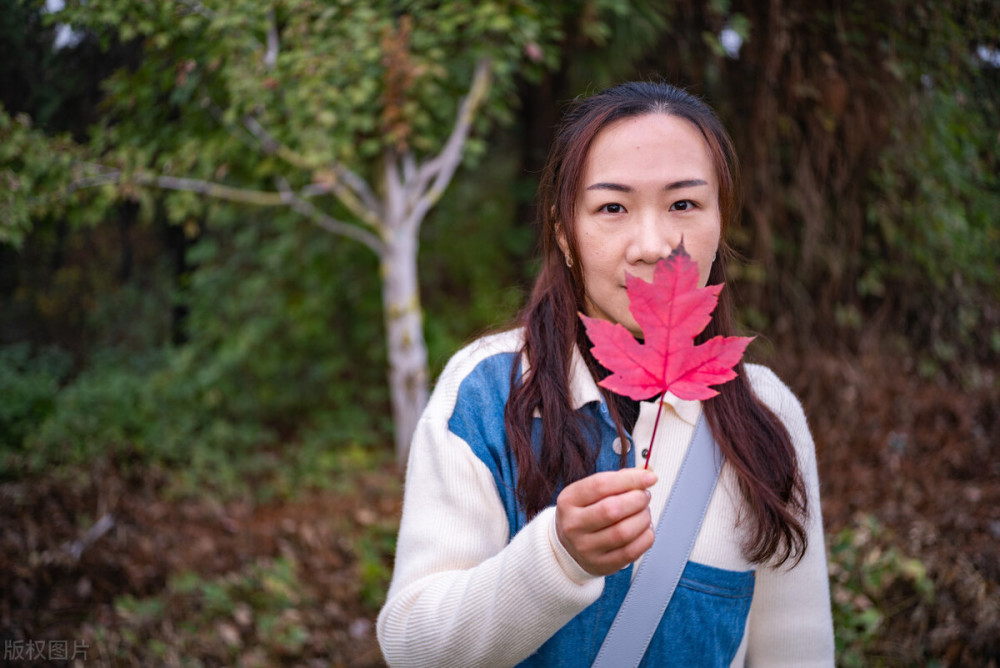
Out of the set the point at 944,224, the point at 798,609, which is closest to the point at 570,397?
the point at 798,609

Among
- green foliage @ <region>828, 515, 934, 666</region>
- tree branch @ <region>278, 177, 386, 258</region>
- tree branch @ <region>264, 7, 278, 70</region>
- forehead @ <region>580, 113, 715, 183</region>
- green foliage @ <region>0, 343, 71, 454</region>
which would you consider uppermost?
tree branch @ <region>264, 7, 278, 70</region>

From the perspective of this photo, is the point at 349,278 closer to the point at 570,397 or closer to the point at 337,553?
the point at 337,553

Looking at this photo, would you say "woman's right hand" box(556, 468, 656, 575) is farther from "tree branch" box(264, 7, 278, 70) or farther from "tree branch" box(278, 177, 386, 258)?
"tree branch" box(278, 177, 386, 258)

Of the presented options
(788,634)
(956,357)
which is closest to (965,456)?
(956,357)

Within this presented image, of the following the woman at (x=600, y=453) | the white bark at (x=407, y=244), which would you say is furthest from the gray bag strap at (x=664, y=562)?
the white bark at (x=407, y=244)

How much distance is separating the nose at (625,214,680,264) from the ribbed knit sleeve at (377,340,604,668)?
0.37 m

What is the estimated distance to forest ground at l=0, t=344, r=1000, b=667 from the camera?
2428 millimetres

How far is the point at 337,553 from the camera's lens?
333 centimetres

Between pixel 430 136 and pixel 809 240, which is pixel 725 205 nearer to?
pixel 430 136

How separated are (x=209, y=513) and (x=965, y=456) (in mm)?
4075

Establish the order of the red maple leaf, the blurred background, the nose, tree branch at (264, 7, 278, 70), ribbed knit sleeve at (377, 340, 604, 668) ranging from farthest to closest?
tree branch at (264, 7, 278, 70) < the blurred background < the nose < ribbed knit sleeve at (377, 340, 604, 668) < the red maple leaf

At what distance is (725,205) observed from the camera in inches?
47.5

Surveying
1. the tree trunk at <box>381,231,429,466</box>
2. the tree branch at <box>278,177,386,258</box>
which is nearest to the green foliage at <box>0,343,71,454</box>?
the tree branch at <box>278,177,386,258</box>

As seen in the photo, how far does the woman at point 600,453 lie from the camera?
104 cm
